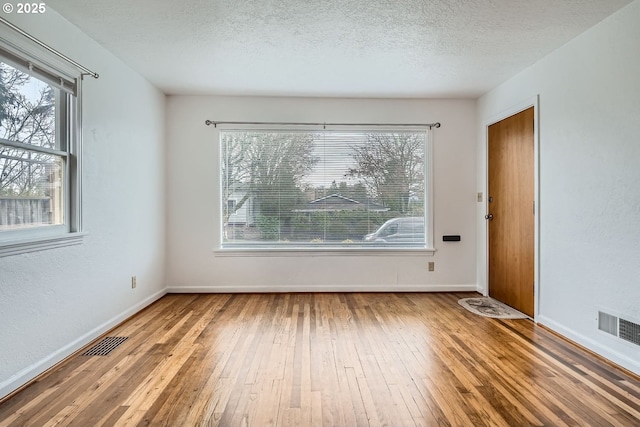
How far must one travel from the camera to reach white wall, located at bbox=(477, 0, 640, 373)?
2.32 metres

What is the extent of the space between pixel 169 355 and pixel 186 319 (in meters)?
0.83

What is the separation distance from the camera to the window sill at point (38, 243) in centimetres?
198

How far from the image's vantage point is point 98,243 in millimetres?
2896

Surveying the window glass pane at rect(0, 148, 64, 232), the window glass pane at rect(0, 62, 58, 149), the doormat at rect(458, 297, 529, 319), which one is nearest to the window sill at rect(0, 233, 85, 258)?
the window glass pane at rect(0, 148, 64, 232)

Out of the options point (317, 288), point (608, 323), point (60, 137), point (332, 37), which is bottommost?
point (317, 288)

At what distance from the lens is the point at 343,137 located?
4.38 metres

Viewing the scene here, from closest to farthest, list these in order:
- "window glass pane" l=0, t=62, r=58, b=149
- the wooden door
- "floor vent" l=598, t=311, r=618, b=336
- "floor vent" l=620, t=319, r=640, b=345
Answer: "window glass pane" l=0, t=62, r=58, b=149, "floor vent" l=620, t=319, r=640, b=345, "floor vent" l=598, t=311, r=618, b=336, the wooden door

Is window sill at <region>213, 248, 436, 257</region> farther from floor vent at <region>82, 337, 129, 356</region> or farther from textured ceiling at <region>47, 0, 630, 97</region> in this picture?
textured ceiling at <region>47, 0, 630, 97</region>

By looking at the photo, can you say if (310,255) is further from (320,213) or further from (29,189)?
(29,189)

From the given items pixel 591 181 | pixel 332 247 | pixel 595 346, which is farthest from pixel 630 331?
pixel 332 247

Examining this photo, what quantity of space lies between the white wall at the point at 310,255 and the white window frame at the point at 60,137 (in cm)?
164

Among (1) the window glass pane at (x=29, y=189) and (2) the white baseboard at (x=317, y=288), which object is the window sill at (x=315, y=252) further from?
(1) the window glass pane at (x=29, y=189)

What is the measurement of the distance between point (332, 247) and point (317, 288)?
54cm

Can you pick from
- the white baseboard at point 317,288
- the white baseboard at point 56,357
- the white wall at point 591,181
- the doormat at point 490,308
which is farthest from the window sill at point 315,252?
the white wall at point 591,181
